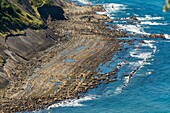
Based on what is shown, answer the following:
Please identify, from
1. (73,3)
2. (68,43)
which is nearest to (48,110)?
(68,43)

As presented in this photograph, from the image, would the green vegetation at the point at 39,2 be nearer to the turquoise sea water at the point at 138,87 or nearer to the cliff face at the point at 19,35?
the cliff face at the point at 19,35

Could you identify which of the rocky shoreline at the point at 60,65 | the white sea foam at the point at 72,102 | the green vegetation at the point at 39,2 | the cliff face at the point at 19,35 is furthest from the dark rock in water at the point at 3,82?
the green vegetation at the point at 39,2

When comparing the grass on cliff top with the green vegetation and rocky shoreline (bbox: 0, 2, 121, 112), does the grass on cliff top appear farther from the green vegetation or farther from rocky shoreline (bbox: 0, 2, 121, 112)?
the green vegetation

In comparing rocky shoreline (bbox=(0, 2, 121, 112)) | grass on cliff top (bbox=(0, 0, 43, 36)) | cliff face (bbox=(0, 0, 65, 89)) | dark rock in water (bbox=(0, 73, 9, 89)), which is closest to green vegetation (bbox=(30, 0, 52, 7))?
cliff face (bbox=(0, 0, 65, 89))

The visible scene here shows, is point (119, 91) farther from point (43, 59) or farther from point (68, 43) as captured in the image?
point (68, 43)

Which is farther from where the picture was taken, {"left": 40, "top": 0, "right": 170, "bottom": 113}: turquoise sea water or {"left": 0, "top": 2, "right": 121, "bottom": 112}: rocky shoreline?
{"left": 0, "top": 2, "right": 121, "bottom": 112}: rocky shoreline

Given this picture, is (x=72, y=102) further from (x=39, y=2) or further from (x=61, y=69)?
(x=39, y=2)
